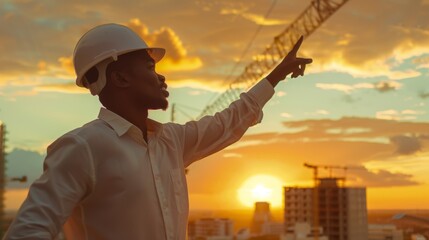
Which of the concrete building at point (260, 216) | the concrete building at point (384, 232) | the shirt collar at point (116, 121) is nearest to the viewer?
the shirt collar at point (116, 121)

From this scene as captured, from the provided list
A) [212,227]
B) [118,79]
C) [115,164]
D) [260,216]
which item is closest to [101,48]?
[118,79]

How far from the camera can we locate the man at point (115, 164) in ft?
6.69

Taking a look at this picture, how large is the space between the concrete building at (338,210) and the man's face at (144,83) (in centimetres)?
7552

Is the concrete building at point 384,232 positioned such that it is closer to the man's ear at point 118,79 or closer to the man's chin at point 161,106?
the man's chin at point 161,106

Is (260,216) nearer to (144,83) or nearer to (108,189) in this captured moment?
(144,83)

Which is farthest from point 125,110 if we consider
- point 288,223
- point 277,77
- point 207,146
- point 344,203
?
point 288,223

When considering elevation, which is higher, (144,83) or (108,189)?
(144,83)

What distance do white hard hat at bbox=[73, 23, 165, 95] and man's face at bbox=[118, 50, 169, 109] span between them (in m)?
0.04

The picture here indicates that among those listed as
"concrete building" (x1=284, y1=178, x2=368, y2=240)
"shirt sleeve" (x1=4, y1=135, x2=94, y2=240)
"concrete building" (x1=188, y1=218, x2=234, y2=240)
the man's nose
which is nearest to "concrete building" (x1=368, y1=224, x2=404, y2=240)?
"concrete building" (x1=284, y1=178, x2=368, y2=240)

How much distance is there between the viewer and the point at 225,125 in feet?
8.51

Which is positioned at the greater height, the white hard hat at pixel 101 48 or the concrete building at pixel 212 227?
the concrete building at pixel 212 227

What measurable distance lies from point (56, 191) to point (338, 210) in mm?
76415

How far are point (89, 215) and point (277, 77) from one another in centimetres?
94

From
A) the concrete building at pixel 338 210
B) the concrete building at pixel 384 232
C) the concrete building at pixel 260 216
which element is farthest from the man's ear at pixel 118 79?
the concrete building at pixel 260 216
